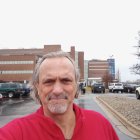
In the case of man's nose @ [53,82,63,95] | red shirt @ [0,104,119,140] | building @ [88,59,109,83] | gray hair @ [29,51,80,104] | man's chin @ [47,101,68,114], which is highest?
building @ [88,59,109,83]

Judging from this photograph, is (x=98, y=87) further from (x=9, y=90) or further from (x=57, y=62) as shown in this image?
(x=57, y=62)

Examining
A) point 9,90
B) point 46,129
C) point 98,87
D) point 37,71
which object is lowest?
point 46,129

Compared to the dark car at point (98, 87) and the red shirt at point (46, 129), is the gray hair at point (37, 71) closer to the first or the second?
the red shirt at point (46, 129)

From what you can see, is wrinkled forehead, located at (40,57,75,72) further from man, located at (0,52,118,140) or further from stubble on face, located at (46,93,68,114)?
stubble on face, located at (46,93,68,114)

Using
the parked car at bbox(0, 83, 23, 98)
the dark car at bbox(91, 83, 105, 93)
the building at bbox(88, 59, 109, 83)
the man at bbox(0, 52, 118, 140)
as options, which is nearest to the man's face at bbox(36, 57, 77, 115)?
the man at bbox(0, 52, 118, 140)

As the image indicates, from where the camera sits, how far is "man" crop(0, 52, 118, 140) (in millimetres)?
2307

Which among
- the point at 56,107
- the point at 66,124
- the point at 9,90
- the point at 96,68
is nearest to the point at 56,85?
the point at 56,107

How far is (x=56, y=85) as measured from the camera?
7.93ft

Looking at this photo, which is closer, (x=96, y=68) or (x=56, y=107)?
(x=56, y=107)

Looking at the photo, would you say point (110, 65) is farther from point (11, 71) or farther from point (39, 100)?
point (39, 100)

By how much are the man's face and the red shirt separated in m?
0.09

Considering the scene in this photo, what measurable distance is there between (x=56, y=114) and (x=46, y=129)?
0.41 ft

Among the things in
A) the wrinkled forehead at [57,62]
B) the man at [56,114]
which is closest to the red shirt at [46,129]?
the man at [56,114]

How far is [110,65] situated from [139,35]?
9071cm
